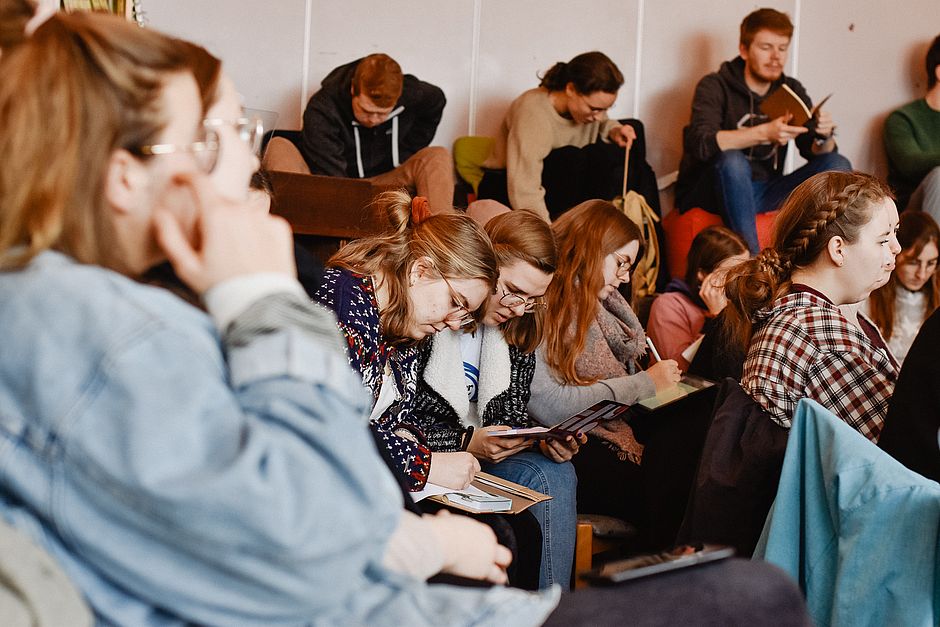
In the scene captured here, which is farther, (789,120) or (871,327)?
(789,120)

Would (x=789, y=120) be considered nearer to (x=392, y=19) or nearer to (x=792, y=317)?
(x=392, y=19)

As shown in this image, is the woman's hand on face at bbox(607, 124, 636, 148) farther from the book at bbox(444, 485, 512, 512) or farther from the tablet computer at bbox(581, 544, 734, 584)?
the tablet computer at bbox(581, 544, 734, 584)

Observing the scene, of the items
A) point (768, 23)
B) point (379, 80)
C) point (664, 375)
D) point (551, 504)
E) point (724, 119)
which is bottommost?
point (551, 504)

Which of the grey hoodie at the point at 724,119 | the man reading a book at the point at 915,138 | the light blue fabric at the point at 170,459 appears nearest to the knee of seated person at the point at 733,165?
the grey hoodie at the point at 724,119

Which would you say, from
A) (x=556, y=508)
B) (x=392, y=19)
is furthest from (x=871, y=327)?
(x=392, y=19)

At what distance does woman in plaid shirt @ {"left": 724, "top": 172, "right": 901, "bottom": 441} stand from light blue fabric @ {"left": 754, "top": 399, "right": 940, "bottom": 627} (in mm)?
367

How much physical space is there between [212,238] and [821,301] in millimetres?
1654

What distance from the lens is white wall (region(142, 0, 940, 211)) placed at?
465 cm

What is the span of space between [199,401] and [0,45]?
0.43 meters

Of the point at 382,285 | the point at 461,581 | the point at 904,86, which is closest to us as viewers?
the point at 461,581

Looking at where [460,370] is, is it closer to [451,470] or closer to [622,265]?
[451,470]

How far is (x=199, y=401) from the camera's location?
2.38ft

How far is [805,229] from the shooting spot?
230cm

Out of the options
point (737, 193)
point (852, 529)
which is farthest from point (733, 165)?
point (852, 529)
